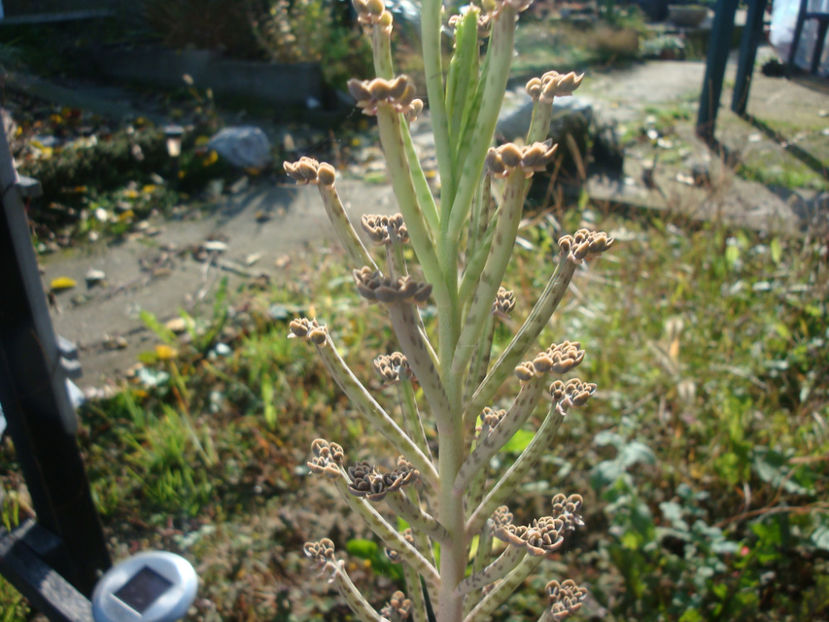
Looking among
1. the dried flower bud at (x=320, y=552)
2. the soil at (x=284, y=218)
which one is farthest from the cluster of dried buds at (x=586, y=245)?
the soil at (x=284, y=218)

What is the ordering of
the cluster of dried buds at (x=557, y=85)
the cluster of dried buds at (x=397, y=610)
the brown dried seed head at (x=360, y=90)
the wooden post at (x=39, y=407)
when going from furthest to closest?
the wooden post at (x=39, y=407) < the cluster of dried buds at (x=397, y=610) < the cluster of dried buds at (x=557, y=85) < the brown dried seed head at (x=360, y=90)

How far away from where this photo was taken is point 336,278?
3822 mm

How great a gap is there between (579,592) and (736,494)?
5.29ft

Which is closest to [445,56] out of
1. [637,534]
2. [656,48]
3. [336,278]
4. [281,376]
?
[336,278]

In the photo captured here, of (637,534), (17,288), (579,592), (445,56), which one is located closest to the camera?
(579,592)

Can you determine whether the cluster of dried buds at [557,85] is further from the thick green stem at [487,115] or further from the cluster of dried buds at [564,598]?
the cluster of dried buds at [564,598]

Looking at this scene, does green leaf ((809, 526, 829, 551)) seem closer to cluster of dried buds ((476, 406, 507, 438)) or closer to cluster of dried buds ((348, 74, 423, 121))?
cluster of dried buds ((476, 406, 507, 438))

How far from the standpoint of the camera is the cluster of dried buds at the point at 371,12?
2.19ft

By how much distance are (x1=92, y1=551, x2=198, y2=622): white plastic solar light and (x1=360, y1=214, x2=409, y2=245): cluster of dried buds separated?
589 millimetres

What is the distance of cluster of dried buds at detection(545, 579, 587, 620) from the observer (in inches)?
37.3

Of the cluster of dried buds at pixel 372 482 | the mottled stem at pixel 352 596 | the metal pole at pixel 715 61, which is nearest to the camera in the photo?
the cluster of dried buds at pixel 372 482

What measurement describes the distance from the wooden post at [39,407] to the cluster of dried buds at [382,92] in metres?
1.31

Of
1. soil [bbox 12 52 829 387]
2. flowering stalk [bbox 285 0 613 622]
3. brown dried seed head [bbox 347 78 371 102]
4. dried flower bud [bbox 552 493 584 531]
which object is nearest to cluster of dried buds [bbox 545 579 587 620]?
flowering stalk [bbox 285 0 613 622]

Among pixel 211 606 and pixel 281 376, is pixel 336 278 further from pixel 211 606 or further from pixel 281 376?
pixel 211 606
